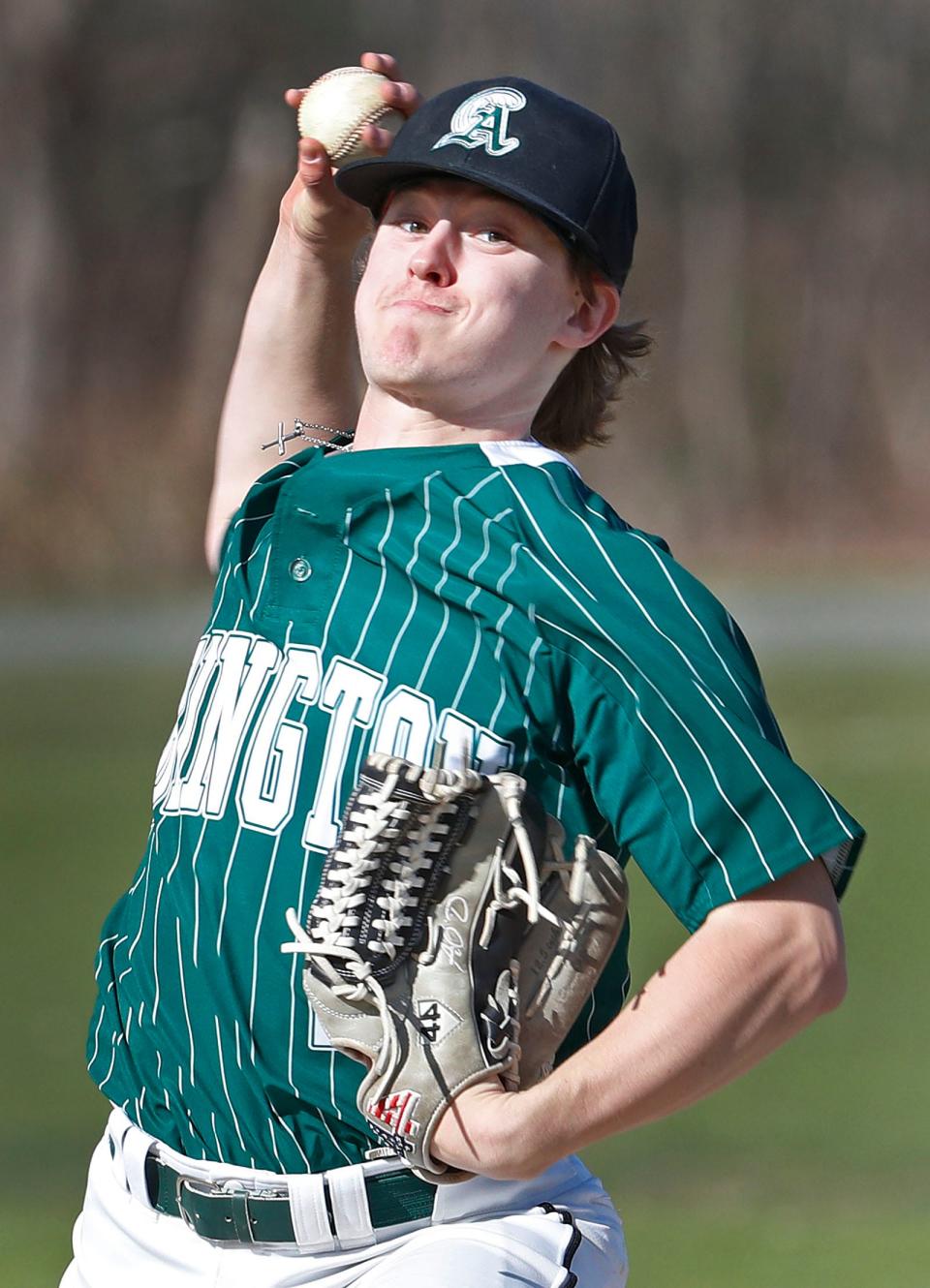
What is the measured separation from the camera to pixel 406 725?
1474 mm

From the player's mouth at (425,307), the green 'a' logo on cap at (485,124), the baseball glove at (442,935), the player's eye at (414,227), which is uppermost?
the green 'a' logo on cap at (485,124)

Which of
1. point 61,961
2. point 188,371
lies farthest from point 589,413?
point 188,371

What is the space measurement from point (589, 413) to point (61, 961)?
14.0 feet

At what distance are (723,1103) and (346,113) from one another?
341 centimetres

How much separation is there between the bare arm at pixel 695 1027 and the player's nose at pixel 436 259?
65 cm

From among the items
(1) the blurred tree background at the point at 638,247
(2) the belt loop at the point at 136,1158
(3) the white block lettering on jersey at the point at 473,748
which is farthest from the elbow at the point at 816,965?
(1) the blurred tree background at the point at 638,247

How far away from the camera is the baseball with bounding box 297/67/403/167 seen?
6.01 feet

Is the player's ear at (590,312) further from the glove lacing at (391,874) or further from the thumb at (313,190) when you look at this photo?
the glove lacing at (391,874)

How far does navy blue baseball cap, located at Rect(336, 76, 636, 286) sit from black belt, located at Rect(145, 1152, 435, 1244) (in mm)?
884

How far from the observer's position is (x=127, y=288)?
49.6 ft

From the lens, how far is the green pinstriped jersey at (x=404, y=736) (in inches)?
54.1

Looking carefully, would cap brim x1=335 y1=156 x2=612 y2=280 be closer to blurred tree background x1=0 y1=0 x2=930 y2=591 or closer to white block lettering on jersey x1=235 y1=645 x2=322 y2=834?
white block lettering on jersey x1=235 y1=645 x2=322 y2=834

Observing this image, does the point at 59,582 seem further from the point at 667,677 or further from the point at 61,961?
the point at 667,677

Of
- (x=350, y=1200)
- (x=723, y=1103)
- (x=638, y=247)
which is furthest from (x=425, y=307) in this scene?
(x=638, y=247)
